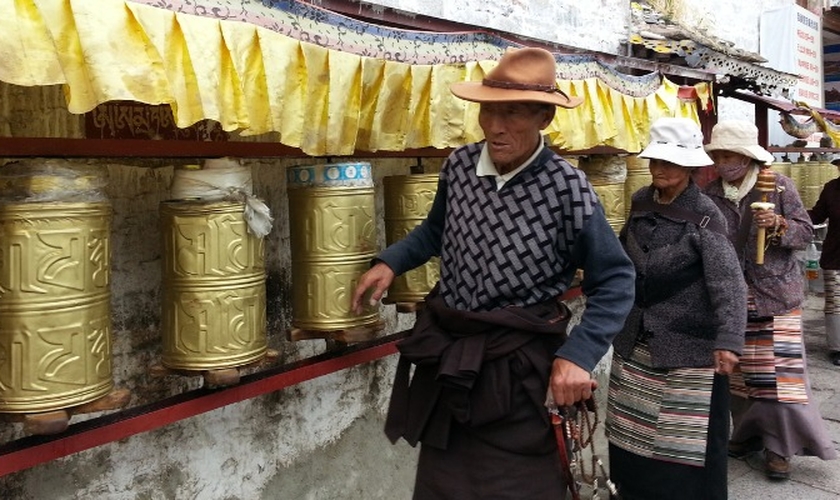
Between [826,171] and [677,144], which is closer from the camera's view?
[677,144]

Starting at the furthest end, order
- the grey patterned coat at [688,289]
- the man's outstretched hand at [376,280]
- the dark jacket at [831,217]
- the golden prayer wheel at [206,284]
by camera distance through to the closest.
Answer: the dark jacket at [831,217], the grey patterned coat at [688,289], the man's outstretched hand at [376,280], the golden prayer wheel at [206,284]

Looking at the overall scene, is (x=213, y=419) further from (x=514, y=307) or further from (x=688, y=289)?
(x=688, y=289)

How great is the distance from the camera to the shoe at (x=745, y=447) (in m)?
4.45

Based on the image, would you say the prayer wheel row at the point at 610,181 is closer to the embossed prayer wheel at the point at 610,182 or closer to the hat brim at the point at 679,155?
the embossed prayer wheel at the point at 610,182

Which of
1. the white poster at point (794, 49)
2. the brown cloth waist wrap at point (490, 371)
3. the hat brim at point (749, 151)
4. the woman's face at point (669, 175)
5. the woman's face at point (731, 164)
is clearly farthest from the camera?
the white poster at point (794, 49)

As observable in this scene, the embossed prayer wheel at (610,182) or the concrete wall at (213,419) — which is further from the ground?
the embossed prayer wheel at (610,182)

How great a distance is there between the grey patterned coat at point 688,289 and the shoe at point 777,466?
5.02 feet

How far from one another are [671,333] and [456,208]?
1.31 m

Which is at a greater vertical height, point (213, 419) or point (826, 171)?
point (826, 171)

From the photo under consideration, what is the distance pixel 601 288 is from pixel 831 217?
554 centimetres

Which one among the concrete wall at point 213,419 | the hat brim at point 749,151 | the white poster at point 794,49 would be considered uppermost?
the white poster at point 794,49

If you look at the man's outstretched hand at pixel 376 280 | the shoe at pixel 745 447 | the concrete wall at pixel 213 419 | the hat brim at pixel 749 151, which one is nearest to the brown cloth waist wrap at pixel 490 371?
the man's outstretched hand at pixel 376 280

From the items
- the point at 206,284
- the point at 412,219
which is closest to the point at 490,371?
the point at 206,284

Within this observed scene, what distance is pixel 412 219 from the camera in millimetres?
3125
